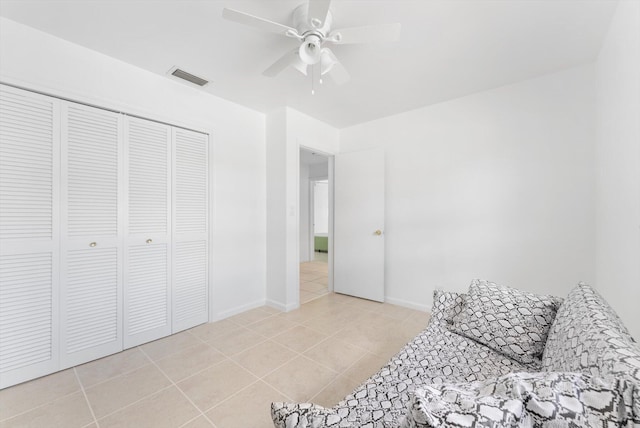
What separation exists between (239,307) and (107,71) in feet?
8.64

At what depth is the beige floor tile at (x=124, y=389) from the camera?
161 centimetres

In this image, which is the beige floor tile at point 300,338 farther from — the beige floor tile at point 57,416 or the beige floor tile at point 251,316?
the beige floor tile at point 57,416

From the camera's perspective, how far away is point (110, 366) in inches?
79.4

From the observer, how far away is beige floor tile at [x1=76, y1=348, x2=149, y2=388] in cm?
187

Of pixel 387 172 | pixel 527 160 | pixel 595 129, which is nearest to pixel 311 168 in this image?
pixel 387 172

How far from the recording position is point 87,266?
6.80 feet

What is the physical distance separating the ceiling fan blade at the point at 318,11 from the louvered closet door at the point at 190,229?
1830 millimetres

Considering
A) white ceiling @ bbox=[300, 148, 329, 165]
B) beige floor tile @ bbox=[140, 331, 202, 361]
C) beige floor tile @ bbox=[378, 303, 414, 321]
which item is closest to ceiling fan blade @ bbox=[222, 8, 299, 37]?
beige floor tile @ bbox=[140, 331, 202, 361]

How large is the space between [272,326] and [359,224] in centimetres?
177

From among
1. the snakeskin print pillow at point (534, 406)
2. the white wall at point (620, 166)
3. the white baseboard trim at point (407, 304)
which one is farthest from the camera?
the white baseboard trim at point (407, 304)

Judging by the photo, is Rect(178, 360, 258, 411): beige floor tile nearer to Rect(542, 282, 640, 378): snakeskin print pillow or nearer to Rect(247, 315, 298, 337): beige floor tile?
Rect(247, 315, 298, 337): beige floor tile

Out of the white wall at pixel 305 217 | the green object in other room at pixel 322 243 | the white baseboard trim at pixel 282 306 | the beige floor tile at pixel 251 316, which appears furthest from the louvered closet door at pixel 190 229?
the green object in other room at pixel 322 243

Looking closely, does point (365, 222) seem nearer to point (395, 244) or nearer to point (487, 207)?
point (395, 244)

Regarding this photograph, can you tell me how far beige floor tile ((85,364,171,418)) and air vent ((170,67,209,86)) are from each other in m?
2.54
